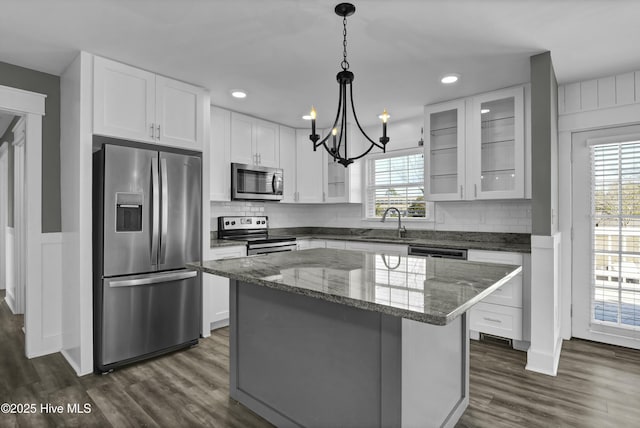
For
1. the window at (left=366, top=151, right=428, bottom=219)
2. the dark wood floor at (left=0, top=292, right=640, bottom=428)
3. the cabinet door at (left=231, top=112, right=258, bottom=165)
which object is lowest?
the dark wood floor at (left=0, top=292, right=640, bottom=428)

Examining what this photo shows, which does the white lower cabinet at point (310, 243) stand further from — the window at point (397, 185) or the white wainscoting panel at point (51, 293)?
the white wainscoting panel at point (51, 293)

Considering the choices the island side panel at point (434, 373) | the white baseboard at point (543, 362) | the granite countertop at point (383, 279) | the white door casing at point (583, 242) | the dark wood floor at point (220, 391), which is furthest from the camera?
the white door casing at point (583, 242)

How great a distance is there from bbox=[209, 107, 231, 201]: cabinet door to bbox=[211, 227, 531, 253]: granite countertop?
569mm

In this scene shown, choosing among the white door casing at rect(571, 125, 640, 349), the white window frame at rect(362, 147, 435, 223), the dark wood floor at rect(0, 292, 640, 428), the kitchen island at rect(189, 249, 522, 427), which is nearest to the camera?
the kitchen island at rect(189, 249, 522, 427)

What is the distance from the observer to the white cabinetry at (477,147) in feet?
11.2

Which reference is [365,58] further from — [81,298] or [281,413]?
[81,298]

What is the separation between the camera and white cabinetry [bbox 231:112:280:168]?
427cm

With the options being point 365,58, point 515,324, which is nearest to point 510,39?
point 365,58

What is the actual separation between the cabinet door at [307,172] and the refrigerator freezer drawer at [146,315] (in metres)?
2.17

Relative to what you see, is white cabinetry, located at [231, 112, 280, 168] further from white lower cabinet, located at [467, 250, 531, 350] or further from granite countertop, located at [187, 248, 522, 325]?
white lower cabinet, located at [467, 250, 531, 350]

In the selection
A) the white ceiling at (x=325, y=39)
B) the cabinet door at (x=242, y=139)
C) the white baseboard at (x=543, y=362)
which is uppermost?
the white ceiling at (x=325, y=39)

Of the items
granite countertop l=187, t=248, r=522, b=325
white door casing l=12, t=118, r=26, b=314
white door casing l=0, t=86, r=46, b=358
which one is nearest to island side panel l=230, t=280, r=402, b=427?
granite countertop l=187, t=248, r=522, b=325

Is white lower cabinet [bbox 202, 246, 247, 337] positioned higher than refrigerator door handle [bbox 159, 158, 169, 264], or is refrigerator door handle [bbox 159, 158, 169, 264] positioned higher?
refrigerator door handle [bbox 159, 158, 169, 264]

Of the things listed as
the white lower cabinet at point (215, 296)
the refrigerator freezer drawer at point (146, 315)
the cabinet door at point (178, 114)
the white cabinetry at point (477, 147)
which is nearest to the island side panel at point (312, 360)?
the refrigerator freezer drawer at point (146, 315)
